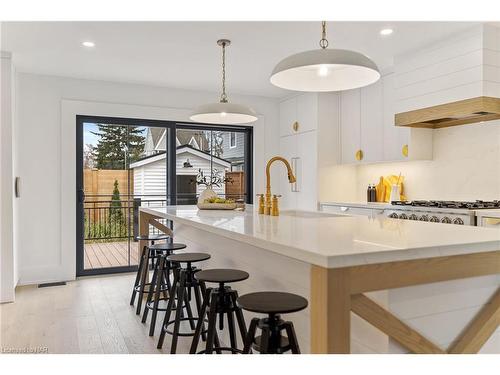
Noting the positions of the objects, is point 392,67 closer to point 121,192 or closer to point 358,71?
point 358,71

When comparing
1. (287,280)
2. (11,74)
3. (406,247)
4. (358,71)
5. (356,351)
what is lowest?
(356,351)

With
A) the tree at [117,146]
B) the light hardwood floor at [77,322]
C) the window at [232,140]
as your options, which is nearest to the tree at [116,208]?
the tree at [117,146]

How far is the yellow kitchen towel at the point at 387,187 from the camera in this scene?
4930 millimetres

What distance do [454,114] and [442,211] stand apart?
2.78 feet

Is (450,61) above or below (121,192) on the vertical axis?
above

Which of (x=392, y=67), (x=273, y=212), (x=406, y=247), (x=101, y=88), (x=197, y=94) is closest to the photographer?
(x=406, y=247)

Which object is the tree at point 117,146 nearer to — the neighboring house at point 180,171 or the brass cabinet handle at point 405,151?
the neighboring house at point 180,171

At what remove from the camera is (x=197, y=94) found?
5.72 meters

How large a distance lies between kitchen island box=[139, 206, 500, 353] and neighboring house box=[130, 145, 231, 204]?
3466 millimetres

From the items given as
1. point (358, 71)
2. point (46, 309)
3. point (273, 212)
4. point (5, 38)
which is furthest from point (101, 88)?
point (358, 71)

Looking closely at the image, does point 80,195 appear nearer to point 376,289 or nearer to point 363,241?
point 363,241

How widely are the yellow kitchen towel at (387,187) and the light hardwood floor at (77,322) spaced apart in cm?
293

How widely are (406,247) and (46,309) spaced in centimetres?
347

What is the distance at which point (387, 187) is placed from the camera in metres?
5.08
